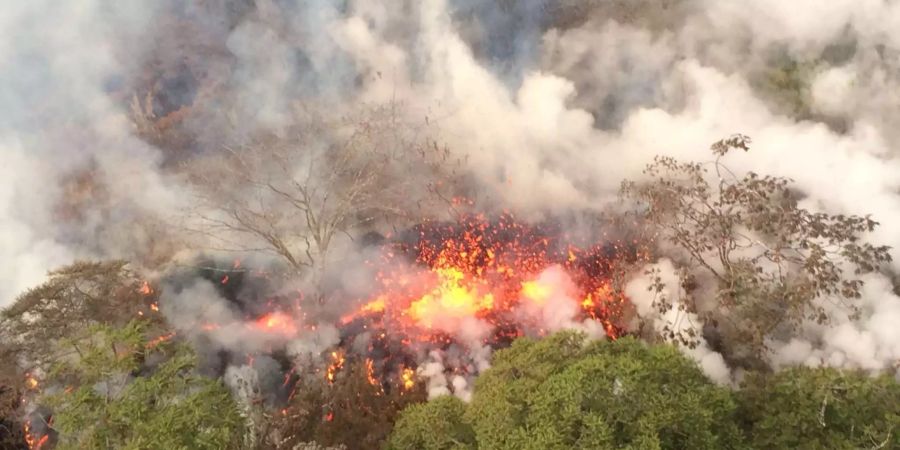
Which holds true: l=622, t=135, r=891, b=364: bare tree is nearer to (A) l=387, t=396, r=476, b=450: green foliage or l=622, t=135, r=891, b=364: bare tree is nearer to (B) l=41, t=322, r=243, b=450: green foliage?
(A) l=387, t=396, r=476, b=450: green foliage

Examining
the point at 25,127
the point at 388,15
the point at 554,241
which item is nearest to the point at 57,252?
the point at 25,127

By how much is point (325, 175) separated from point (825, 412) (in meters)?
22.6

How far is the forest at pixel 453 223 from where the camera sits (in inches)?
544

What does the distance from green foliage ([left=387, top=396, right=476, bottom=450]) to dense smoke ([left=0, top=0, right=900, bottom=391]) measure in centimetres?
759

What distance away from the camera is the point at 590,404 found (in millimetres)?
12211

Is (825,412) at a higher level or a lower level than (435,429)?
lower

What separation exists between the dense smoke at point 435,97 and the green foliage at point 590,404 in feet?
27.2

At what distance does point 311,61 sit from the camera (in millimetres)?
32406

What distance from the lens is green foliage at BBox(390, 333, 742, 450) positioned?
11.9 metres

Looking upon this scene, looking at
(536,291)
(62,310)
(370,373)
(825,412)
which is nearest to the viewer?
(825,412)

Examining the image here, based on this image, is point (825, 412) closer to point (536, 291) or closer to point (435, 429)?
point (435, 429)

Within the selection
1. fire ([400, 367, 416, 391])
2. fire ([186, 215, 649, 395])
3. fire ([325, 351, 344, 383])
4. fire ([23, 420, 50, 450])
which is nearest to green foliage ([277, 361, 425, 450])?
fire ([400, 367, 416, 391])

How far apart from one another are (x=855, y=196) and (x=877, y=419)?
9.92 meters

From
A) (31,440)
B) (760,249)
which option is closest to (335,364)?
(31,440)
